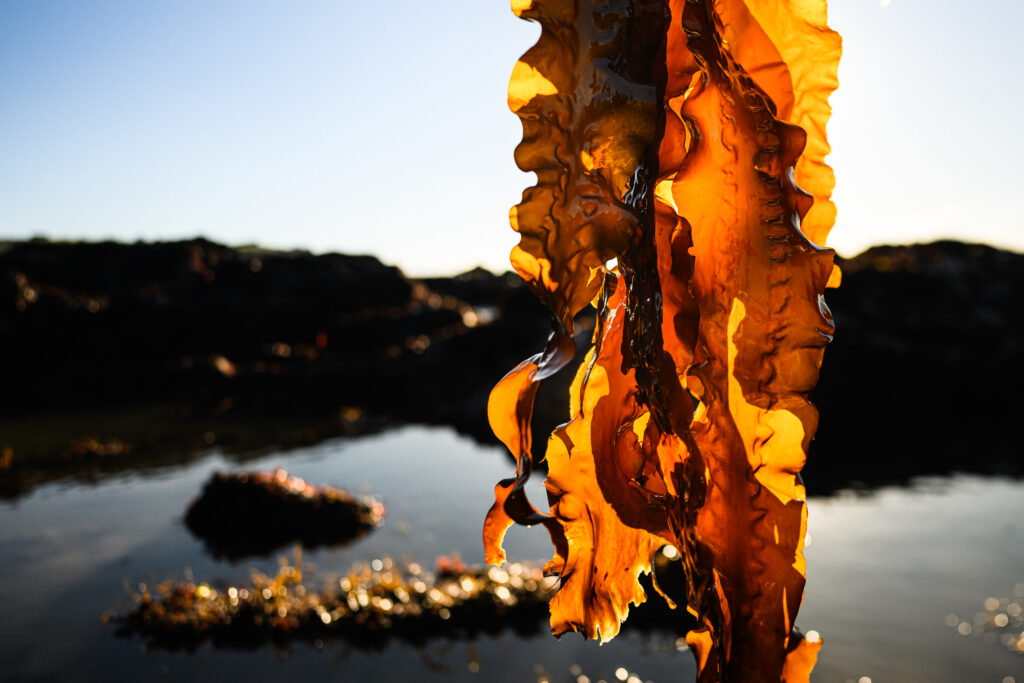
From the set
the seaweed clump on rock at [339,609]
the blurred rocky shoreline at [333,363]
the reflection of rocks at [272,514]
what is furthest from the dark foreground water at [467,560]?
the blurred rocky shoreline at [333,363]

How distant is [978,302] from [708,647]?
21474mm

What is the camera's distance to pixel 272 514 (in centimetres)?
777

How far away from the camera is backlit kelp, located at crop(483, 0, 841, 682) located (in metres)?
0.65

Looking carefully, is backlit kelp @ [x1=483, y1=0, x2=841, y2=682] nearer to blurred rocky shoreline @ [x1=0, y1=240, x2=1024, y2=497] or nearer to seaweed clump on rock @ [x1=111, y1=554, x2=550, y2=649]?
seaweed clump on rock @ [x1=111, y1=554, x2=550, y2=649]

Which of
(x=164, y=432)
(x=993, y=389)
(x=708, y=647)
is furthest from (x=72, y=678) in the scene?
(x=993, y=389)

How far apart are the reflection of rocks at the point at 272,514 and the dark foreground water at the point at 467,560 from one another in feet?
0.97

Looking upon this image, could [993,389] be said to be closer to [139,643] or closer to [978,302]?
[978,302]

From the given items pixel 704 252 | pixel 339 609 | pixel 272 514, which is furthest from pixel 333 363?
pixel 704 252

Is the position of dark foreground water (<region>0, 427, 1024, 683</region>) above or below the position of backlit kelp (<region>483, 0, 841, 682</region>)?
below

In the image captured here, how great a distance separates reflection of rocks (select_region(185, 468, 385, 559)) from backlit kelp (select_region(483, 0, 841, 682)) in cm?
742

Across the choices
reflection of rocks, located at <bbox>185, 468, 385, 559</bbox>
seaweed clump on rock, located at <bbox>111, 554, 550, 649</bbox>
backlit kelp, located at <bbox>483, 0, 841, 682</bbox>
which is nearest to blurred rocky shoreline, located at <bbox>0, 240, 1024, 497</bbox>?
reflection of rocks, located at <bbox>185, 468, 385, 559</bbox>

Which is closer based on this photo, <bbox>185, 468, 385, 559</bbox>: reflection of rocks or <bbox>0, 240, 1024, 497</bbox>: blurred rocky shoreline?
<bbox>185, 468, 385, 559</bbox>: reflection of rocks

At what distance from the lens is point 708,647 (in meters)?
0.70

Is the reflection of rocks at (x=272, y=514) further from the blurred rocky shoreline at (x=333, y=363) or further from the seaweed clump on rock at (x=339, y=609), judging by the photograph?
the blurred rocky shoreline at (x=333, y=363)
